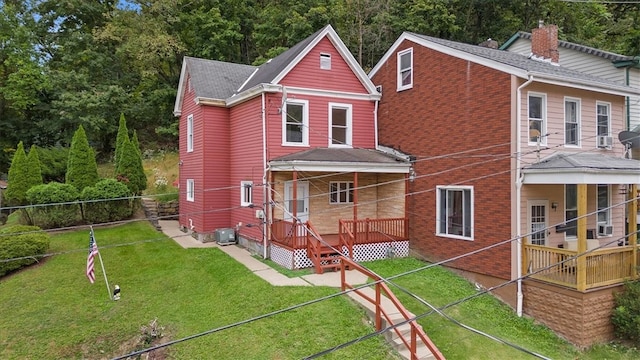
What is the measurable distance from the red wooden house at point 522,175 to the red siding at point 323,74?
2.09m

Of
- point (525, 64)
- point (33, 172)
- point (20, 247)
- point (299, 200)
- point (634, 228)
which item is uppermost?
point (525, 64)

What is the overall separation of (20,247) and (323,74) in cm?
1300

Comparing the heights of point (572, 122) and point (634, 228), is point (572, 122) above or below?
above

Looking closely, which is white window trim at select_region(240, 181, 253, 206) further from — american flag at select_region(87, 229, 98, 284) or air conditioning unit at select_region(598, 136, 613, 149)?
air conditioning unit at select_region(598, 136, 613, 149)

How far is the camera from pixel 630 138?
14086mm

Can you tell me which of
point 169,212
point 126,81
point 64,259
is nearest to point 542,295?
point 64,259

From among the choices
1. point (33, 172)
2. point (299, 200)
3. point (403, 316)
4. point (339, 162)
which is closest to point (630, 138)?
point (339, 162)

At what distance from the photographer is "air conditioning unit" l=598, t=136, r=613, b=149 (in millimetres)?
13812

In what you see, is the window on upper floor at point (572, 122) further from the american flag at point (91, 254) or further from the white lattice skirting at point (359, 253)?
the american flag at point (91, 254)

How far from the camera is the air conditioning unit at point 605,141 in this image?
13812 millimetres

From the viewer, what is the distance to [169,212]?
23.1 meters

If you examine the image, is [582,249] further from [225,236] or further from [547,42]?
[225,236]

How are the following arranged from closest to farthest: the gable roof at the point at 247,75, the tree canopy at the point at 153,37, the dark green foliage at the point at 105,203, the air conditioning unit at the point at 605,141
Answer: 1. the air conditioning unit at the point at 605,141
2. the gable roof at the point at 247,75
3. the dark green foliage at the point at 105,203
4. the tree canopy at the point at 153,37

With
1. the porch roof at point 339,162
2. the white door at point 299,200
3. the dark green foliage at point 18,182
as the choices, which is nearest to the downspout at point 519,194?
the porch roof at point 339,162
